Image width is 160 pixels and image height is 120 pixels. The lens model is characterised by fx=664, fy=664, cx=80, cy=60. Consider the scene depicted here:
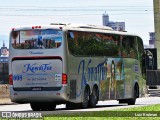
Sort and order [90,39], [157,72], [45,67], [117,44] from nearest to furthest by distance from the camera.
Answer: [45,67]
[90,39]
[117,44]
[157,72]

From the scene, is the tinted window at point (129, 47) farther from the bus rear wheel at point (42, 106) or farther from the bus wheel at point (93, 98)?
the bus rear wheel at point (42, 106)

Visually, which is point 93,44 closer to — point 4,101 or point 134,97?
point 134,97

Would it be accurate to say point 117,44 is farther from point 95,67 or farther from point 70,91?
point 70,91

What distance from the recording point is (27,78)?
88.8 feet

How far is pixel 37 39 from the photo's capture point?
88.5 feet

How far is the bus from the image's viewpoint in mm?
26703

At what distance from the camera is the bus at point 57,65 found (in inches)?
1051

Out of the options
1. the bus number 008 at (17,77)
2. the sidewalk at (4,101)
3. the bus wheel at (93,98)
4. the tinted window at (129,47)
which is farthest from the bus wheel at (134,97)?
the bus number 008 at (17,77)

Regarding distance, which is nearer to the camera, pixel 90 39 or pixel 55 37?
pixel 55 37

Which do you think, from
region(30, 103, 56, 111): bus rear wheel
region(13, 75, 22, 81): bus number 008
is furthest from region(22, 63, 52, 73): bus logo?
region(30, 103, 56, 111): bus rear wheel

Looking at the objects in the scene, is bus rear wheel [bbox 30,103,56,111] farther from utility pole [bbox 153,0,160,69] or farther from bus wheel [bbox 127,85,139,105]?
utility pole [bbox 153,0,160,69]

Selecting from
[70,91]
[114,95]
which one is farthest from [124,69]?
[70,91]

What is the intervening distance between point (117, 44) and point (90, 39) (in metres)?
3.21

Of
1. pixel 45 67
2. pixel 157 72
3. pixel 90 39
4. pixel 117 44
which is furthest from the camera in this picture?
pixel 157 72
